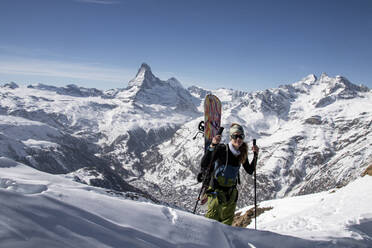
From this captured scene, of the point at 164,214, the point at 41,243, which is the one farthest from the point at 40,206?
the point at 164,214

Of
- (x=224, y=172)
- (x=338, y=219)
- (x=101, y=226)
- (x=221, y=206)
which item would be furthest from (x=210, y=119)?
(x=101, y=226)

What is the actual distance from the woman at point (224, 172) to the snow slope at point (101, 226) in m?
1.78

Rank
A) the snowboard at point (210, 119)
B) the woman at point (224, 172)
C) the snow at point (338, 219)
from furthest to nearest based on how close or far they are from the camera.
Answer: the snowboard at point (210, 119), the woman at point (224, 172), the snow at point (338, 219)

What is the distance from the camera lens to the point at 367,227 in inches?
434

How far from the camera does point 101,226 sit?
5.96 m

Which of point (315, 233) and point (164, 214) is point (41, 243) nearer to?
point (164, 214)

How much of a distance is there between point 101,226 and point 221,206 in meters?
4.96

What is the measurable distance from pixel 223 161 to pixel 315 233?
4.00 metres

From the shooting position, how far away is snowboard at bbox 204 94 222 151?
16281 millimetres

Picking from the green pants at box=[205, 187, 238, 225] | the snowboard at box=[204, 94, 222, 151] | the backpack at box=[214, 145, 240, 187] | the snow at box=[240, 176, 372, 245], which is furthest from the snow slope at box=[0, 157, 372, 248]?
the snowboard at box=[204, 94, 222, 151]

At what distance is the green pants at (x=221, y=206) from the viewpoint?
970cm

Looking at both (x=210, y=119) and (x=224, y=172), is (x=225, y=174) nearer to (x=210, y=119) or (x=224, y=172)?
(x=224, y=172)

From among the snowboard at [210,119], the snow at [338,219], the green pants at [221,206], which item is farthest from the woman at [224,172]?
the snowboard at [210,119]

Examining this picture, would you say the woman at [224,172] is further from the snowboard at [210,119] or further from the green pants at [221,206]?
the snowboard at [210,119]
